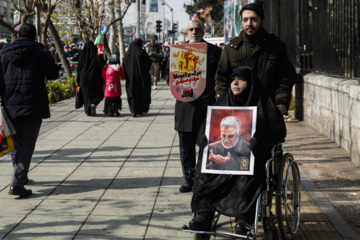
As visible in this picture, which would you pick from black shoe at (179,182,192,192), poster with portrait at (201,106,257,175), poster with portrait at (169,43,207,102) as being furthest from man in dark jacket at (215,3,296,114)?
black shoe at (179,182,192,192)

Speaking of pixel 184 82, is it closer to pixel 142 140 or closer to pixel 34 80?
pixel 34 80

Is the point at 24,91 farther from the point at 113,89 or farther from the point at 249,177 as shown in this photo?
the point at 113,89

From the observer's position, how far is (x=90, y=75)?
46.9ft

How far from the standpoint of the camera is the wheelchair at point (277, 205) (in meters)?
4.36

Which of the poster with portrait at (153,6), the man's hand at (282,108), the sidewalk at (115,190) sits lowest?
the sidewalk at (115,190)

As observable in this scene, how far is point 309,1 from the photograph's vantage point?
12.7 metres

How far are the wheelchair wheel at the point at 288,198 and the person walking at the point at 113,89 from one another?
950 centimetres

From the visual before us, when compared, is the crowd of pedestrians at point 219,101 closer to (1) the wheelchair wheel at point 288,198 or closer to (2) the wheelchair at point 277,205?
(2) the wheelchair at point 277,205

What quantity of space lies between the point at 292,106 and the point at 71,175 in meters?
6.43

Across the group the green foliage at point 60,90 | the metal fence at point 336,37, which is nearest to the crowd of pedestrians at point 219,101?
the metal fence at point 336,37

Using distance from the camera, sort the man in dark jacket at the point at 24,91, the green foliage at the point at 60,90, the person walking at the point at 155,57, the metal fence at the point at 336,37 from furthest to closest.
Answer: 1. the person walking at the point at 155,57
2. the green foliage at the point at 60,90
3. the metal fence at the point at 336,37
4. the man in dark jacket at the point at 24,91

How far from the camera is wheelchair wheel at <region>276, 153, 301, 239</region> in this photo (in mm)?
4465

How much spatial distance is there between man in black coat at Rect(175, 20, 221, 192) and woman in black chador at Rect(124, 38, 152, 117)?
7.63 metres

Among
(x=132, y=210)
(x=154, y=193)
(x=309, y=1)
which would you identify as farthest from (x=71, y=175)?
(x=309, y=1)
